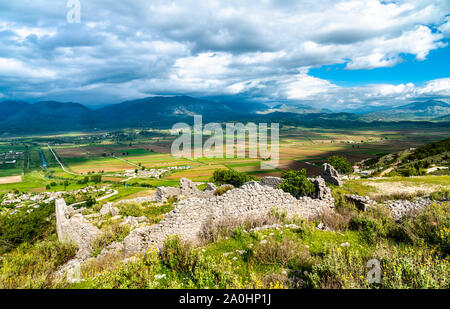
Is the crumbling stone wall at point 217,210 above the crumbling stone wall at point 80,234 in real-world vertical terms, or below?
above

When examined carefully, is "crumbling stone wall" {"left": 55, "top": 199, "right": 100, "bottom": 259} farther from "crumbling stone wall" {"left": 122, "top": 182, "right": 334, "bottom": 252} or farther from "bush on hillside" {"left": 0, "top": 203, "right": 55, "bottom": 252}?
"bush on hillside" {"left": 0, "top": 203, "right": 55, "bottom": 252}

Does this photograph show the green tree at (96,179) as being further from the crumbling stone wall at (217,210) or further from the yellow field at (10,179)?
the crumbling stone wall at (217,210)

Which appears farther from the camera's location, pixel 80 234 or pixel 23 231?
pixel 23 231

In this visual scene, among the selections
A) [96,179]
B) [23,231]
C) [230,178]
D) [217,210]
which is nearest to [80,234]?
[217,210]

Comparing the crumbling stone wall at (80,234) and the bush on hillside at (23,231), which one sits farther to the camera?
the bush on hillside at (23,231)

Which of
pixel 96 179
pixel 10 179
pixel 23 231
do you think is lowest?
pixel 10 179

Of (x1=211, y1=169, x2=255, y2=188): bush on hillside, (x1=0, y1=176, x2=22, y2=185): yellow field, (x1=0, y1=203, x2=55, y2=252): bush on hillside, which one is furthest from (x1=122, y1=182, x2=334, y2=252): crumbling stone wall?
(x1=0, y1=176, x2=22, y2=185): yellow field

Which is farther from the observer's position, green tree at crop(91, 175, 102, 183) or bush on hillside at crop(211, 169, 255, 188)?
green tree at crop(91, 175, 102, 183)

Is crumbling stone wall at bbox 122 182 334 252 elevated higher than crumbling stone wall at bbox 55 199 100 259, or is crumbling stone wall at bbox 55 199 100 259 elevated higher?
crumbling stone wall at bbox 122 182 334 252

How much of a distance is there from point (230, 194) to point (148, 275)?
6.74 metres

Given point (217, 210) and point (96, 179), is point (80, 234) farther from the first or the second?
point (96, 179)

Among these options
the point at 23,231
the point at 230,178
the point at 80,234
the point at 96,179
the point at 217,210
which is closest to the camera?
the point at 217,210

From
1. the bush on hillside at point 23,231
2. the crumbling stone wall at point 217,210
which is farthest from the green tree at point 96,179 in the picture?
the crumbling stone wall at point 217,210
